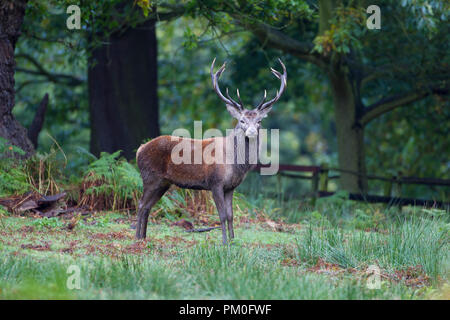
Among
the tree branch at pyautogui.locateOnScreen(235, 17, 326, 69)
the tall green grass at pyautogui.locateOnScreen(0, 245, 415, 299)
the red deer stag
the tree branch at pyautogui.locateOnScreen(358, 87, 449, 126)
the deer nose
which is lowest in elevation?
the tall green grass at pyautogui.locateOnScreen(0, 245, 415, 299)

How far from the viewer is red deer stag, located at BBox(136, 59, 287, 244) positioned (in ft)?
23.9

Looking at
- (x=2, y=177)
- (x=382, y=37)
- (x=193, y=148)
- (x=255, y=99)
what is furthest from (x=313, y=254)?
(x=255, y=99)

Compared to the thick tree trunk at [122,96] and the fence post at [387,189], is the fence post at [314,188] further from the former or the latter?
the thick tree trunk at [122,96]

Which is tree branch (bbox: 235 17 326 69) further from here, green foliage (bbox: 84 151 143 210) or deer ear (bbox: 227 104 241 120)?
deer ear (bbox: 227 104 241 120)

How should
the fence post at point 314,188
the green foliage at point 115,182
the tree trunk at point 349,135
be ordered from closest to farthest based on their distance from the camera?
the green foliage at point 115,182 < the fence post at point 314,188 < the tree trunk at point 349,135

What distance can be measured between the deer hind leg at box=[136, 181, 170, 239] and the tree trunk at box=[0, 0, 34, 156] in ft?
9.66

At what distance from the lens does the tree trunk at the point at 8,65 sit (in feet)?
30.4

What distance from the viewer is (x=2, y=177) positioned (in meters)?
8.60

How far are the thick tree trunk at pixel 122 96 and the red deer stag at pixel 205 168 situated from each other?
12.9 feet

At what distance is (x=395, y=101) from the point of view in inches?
487

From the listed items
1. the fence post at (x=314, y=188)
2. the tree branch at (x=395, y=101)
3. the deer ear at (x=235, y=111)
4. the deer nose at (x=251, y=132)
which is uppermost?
the tree branch at (x=395, y=101)

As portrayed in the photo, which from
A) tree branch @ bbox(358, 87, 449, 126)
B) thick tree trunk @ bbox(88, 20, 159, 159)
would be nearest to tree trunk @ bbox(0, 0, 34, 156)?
thick tree trunk @ bbox(88, 20, 159, 159)

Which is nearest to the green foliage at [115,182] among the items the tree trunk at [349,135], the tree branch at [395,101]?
the tree trunk at [349,135]

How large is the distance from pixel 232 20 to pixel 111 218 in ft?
12.5
